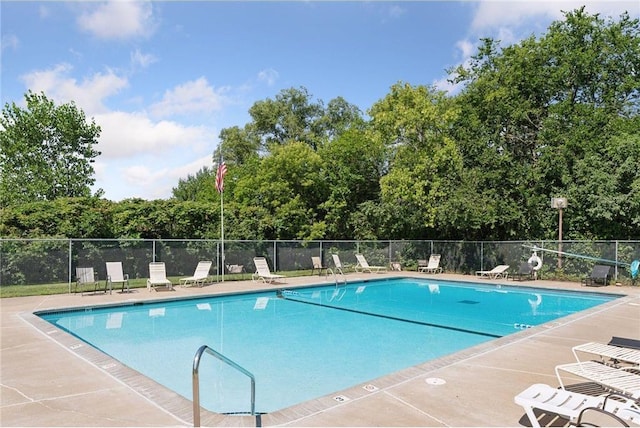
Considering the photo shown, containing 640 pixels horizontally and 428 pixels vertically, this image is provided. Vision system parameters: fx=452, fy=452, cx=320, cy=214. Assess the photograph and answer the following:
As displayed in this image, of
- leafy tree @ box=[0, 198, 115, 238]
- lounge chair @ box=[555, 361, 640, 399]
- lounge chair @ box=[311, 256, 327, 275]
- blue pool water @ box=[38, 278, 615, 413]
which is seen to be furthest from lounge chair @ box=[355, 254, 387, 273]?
lounge chair @ box=[555, 361, 640, 399]

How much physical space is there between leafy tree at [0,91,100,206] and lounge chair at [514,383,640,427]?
2899 centimetres

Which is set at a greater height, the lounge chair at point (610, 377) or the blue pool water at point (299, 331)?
the lounge chair at point (610, 377)

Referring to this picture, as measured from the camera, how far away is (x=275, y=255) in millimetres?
17953

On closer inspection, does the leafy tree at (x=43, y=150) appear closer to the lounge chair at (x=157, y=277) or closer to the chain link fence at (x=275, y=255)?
the chain link fence at (x=275, y=255)

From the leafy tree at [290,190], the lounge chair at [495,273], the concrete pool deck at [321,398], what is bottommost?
the lounge chair at [495,273]

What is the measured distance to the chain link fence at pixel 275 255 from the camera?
1338cm

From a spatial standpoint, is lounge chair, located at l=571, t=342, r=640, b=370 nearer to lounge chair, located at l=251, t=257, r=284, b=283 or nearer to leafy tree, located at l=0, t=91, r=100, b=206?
lounge chair, located at l=251, t=257, r=284, b=283

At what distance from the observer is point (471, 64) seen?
22.6 m

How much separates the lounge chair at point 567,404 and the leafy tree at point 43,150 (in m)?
29.0

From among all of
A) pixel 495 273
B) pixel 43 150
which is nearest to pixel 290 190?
pixel 495 273

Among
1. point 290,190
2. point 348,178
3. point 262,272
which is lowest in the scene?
point 262,272

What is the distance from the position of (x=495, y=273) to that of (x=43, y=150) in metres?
25.8

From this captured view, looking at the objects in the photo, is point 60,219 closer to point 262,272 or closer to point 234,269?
point 234,269

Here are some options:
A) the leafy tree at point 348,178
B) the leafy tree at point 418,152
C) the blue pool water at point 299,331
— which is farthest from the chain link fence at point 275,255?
the leafy tree at point 348,178
